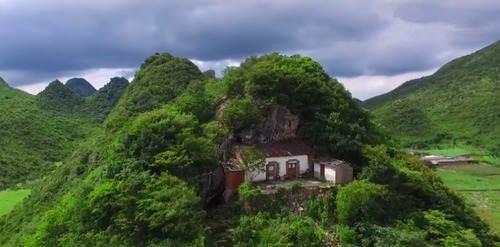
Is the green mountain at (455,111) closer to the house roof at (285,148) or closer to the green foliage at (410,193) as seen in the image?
the green foliage at (410,193)

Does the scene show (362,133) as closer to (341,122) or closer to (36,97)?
(341,122)

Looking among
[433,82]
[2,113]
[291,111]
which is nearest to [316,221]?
[291,111]

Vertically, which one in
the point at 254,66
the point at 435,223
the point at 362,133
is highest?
the point at 254,66

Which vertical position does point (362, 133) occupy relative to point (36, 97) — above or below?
below

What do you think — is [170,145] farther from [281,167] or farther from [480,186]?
[480,186]

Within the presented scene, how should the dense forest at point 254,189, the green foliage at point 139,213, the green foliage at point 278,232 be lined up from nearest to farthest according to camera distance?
the green foliage at point 139,213
the green foliage at point 278,232
the dense forest at point 254,189

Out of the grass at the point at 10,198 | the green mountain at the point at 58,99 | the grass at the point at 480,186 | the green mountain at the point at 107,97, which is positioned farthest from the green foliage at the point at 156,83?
the green mountain at the point at 107,97

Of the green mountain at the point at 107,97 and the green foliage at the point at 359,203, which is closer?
the green foliage at the point at 359,203

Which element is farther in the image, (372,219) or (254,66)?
(254,66)
